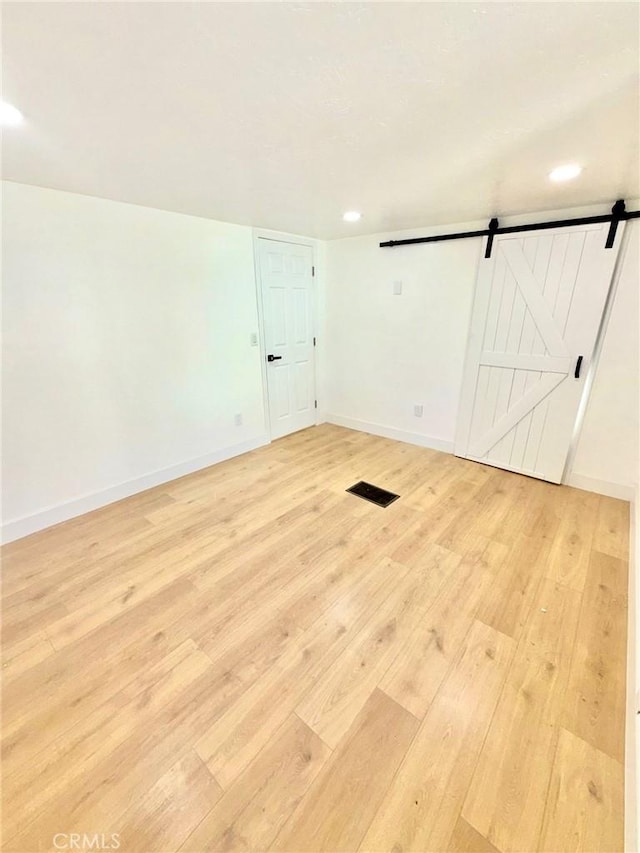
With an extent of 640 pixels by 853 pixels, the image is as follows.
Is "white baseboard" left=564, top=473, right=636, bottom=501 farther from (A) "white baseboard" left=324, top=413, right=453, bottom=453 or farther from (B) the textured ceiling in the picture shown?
(B) the textured ceiling

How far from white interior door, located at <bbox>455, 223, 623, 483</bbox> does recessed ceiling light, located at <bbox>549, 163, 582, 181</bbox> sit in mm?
758

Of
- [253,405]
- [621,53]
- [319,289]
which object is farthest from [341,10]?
[319,289]

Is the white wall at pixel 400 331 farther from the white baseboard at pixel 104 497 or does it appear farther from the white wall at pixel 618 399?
the white baseboard at pixel 104 497

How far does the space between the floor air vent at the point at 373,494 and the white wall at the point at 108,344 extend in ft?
4.94

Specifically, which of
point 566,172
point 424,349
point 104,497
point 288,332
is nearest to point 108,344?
point 104,497

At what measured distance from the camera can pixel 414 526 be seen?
94.2 inches

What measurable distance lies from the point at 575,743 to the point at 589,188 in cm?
289

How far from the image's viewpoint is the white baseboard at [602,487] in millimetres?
2678

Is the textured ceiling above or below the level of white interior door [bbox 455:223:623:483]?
above

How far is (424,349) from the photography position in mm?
3543

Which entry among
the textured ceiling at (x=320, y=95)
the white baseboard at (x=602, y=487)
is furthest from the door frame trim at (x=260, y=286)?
the white baseboard at (x=602, y=487)

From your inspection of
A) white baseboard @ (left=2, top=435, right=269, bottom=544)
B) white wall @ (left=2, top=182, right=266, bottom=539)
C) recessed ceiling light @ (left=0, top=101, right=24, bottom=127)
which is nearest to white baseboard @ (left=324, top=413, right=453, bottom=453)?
white baseboard @ (left=2, top=435, right=269, bottom=544)

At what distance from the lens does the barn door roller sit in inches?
92.1

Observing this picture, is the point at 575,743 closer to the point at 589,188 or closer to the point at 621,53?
the point at 621,53
